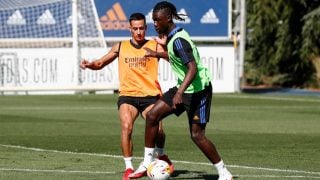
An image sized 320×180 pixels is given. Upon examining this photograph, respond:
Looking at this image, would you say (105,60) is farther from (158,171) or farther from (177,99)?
(158,171)

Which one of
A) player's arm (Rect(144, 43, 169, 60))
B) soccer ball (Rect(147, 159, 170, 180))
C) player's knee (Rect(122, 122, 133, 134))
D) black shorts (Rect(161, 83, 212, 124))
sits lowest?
soccer ball (Rect(147, 159, 170, 180))

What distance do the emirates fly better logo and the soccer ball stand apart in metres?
30.2

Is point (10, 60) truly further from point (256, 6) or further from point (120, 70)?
point (120, 70)

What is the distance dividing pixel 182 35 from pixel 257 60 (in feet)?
123

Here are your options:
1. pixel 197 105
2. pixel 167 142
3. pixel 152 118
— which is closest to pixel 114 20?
pixel 167 142

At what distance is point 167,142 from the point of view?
19.0 meters

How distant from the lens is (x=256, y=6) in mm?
47625

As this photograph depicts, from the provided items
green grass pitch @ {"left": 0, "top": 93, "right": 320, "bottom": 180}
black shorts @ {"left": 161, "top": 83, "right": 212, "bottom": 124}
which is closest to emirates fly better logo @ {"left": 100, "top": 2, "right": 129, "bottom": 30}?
green grass pitch @ {"left": 0, "top": 93, "right": 320, "bottom": 180}

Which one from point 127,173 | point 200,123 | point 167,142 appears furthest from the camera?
point 167,142

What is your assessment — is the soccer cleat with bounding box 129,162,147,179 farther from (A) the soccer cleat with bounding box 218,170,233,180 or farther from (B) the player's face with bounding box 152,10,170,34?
(B) the player's face with bounding box 152,10,170,34

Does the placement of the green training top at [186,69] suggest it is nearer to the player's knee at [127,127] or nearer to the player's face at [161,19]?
the player's face at [161,19]

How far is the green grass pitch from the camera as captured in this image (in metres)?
13.9

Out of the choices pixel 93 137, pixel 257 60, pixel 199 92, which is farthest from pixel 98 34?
pixel 199 92

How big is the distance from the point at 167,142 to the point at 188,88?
21.5ft
